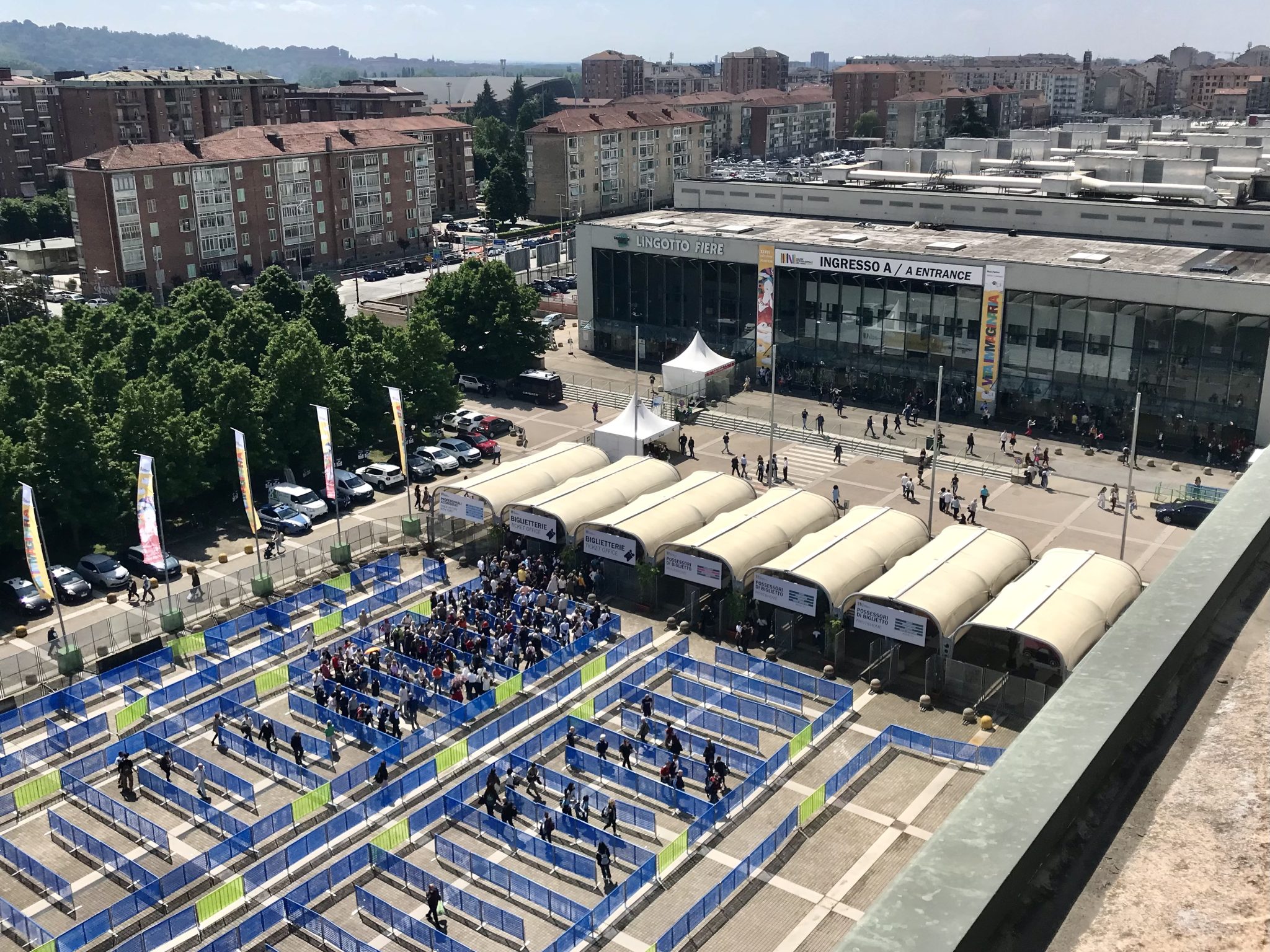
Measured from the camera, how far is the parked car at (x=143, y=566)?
5088cm

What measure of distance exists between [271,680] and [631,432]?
25.5m

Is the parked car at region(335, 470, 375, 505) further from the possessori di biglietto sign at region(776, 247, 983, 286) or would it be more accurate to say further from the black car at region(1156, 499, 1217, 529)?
the black car at region(1156, 499, 1217, 529)

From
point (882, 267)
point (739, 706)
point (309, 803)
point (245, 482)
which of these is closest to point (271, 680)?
point (309, 803)

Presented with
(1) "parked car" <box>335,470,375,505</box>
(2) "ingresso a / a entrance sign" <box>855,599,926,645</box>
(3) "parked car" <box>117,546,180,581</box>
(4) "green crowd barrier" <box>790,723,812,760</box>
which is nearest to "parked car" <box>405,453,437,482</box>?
(1) "parked car" <box>335,470,375,505</box>

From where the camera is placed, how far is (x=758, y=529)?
46.8 metres

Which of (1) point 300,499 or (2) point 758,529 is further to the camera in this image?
(1) point 300,499

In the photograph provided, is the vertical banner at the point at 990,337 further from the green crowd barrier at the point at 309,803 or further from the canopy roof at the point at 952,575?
the green crowd barrier at the point at 309,803

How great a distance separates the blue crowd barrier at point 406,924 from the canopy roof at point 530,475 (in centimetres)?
2314

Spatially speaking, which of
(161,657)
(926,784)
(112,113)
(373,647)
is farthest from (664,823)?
(112,113)

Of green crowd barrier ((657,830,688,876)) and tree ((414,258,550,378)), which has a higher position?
tree ((414,258,550,378))

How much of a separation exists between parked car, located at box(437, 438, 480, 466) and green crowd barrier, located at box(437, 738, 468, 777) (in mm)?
30068

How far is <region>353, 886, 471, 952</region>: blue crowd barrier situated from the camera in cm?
2791

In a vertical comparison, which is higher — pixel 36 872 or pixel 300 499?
pixel 300 499

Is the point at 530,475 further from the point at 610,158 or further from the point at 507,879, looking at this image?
the point at 610,158
